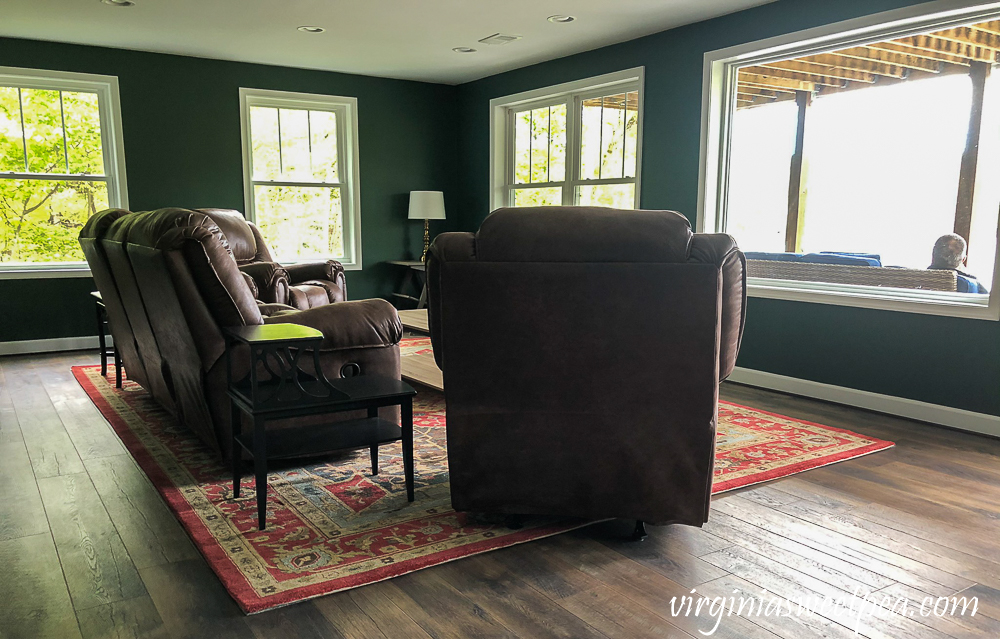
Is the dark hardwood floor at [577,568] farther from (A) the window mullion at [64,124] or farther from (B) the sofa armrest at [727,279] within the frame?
(A) the window mullion at [64,124]

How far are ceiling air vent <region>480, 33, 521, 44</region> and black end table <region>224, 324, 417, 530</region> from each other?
143 inches

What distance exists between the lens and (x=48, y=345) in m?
5.96

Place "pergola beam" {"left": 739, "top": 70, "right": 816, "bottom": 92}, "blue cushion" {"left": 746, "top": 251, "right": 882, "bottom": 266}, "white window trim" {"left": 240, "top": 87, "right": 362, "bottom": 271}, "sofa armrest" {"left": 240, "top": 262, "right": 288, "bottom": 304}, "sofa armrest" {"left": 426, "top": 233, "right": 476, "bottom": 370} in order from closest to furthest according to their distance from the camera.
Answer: "sofa armrest" {"left": 426, "top": 233, "right": 476, "bottom": 370}, "blue cushion" {"left": 746, "top": 251, "right": 882, "bottom": 266}, "pergola beam" {"left": 739, "top": 70, "right": 816, "bottom": 92}, "sofa armrest" {"left": 240, "top": 262, "right": 288, "bottom": 304}, "white window trim" {"left": 240, "top": 87, "right": 362, "bottom": 271}

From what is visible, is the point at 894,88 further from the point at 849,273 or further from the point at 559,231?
the point at 559,231

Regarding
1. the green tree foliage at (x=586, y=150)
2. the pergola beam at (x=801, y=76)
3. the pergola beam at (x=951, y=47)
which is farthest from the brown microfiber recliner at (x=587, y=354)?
the green tree foliage at (x=586, y=150)

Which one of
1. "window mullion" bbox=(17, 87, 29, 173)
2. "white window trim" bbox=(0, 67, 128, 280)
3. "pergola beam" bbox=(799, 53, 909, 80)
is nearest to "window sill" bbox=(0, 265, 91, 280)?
"white window trim" bbox=(0, 67, 128, 280)

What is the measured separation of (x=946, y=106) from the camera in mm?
3918

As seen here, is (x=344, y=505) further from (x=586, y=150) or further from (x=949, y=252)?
(x=586, y=150)

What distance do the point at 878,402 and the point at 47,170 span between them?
6.35m

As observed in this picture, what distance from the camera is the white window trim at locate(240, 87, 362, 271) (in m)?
6.60

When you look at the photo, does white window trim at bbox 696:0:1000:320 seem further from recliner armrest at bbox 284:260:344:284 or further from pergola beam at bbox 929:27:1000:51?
→ recliner armrest at bbox 284:260:344:284

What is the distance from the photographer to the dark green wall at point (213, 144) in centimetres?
590

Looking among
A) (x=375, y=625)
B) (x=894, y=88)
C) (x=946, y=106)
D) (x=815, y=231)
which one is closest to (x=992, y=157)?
(x=946, y=106)

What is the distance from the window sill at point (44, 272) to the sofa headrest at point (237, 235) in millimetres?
1328
